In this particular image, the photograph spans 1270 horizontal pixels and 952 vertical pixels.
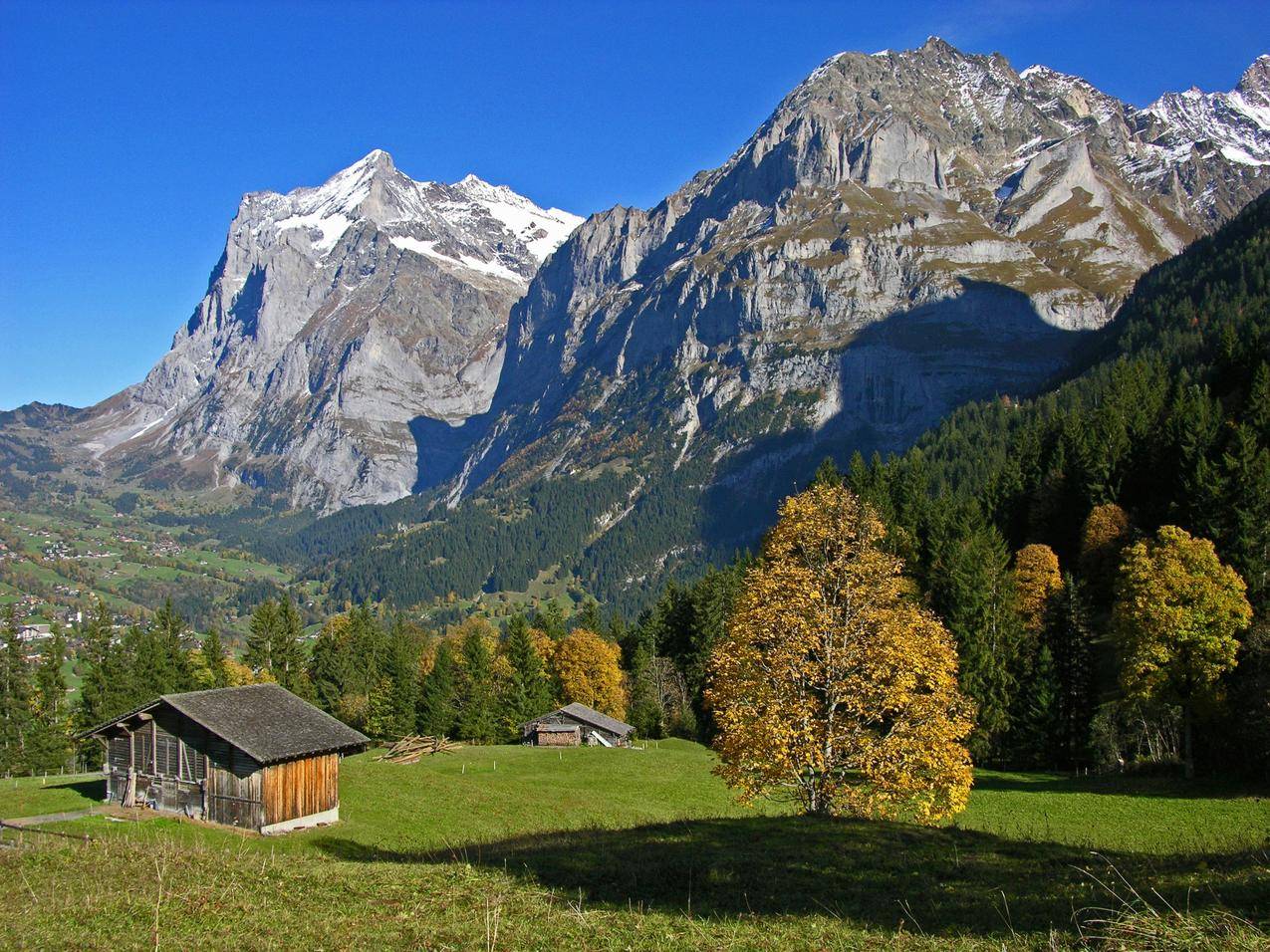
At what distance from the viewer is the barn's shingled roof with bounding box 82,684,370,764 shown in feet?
138

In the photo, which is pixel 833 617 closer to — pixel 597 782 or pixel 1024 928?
pixel 1024 928

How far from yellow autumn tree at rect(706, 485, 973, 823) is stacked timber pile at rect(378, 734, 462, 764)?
4849 cm

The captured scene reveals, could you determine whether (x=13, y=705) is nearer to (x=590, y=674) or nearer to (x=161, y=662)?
(x=161, y=662)

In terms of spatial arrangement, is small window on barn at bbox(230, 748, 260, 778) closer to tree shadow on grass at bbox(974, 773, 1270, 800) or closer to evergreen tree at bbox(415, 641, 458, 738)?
tree shadow on grass at bbox(974, 773, 1270, 800)

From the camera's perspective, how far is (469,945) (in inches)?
481

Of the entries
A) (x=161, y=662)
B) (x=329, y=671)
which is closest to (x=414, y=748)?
(x=329, y=671)

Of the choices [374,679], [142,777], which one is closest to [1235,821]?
[142,777]

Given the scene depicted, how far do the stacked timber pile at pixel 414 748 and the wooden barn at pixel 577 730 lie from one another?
26.3 ft

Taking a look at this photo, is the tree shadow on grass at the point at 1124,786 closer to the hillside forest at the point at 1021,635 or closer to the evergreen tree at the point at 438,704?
the hillside forest at the point at 1021,635

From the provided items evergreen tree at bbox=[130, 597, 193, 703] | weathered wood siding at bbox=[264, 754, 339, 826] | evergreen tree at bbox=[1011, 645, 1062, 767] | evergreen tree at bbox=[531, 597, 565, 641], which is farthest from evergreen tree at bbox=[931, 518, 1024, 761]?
evergreen tree at bbox=[130, 597, 193, 703]

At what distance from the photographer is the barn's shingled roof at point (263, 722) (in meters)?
42.1

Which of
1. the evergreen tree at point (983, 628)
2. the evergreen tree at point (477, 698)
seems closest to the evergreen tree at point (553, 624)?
the evergreen tree at point (477, 698)

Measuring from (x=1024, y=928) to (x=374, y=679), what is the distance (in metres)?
90.6

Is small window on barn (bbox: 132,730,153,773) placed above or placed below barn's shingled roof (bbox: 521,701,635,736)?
above
